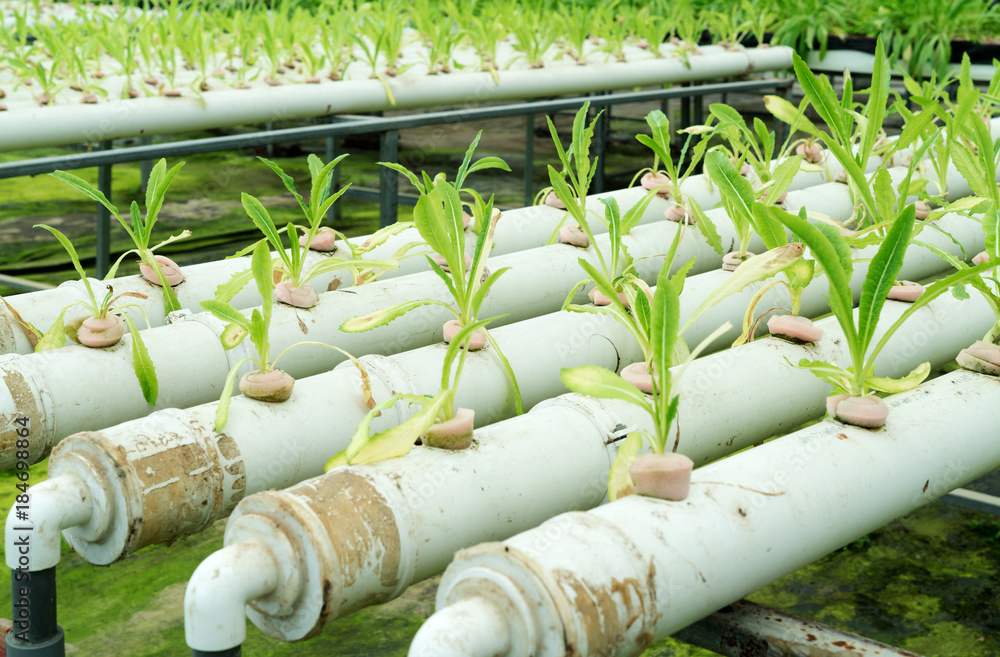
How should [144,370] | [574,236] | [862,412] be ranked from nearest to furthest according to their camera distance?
1. [862,412]
2. [144,370]
3. [574,236]

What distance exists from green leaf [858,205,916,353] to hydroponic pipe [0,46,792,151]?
7.67 ft

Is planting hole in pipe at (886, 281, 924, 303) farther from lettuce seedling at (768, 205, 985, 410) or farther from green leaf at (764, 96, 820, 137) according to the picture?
green leaf at (764, 96, 820, 137)

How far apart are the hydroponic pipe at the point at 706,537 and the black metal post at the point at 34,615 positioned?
0.45m

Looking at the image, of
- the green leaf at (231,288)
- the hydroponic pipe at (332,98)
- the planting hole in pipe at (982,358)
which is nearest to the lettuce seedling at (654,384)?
the planting hole in pipe at (982,358)

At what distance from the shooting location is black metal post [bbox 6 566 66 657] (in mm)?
934

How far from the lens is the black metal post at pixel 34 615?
0.93 m

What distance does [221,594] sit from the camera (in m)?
0.75

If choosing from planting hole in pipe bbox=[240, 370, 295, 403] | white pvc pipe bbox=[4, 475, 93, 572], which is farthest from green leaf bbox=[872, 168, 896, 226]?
white pvc pipe bbox=[4, 475, 93, 572]

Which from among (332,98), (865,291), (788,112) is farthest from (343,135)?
(865,291)

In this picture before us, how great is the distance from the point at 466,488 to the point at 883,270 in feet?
1.71

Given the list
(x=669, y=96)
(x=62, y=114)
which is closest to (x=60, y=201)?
(x=62, y=114)

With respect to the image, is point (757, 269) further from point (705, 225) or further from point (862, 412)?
point (705, 225)

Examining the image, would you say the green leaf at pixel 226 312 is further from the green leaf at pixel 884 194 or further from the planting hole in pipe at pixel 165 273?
the green leaf at pixel 884 194

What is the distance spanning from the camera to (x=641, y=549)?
0.77 meters
